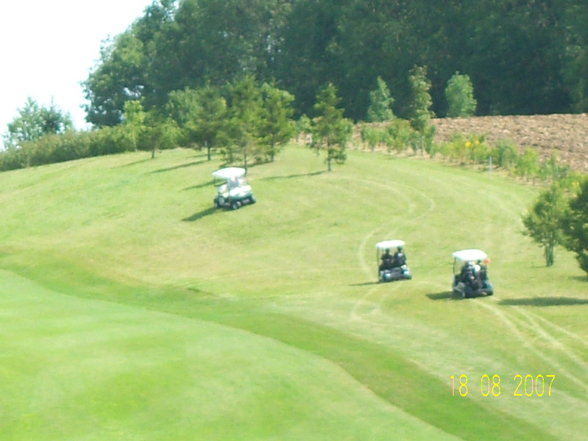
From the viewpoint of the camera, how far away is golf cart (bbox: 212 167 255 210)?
69.6 meters

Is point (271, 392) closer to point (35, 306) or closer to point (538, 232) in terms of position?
point (35, 306)

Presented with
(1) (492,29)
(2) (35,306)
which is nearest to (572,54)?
(1) (492,29)

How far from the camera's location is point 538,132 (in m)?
85.6

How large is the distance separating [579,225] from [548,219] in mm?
8302

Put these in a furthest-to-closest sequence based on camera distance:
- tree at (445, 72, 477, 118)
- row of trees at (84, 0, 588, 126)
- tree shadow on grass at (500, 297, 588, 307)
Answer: row of trees at (84, 0, 588, 126) < tree at (445, 72, 477, 118) < tree shadow on grass at (500, 297, 588, 307)

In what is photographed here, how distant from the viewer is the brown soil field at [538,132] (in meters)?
80.0

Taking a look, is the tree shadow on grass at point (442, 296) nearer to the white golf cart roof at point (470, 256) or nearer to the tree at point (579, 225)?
the white golf cart roof at point (470, 256)

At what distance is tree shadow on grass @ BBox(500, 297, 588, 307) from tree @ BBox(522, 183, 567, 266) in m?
7.58

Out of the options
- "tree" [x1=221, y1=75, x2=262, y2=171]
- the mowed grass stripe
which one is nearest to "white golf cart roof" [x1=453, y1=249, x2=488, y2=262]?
the mowed grass stripe

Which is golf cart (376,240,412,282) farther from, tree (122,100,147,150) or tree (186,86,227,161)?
tree (122,100,147,150)

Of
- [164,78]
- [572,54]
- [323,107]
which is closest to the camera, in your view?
[323,107]

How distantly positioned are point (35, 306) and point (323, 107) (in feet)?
108

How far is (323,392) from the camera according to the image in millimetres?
30891

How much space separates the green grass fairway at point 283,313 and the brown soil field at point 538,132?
18.8 feet
